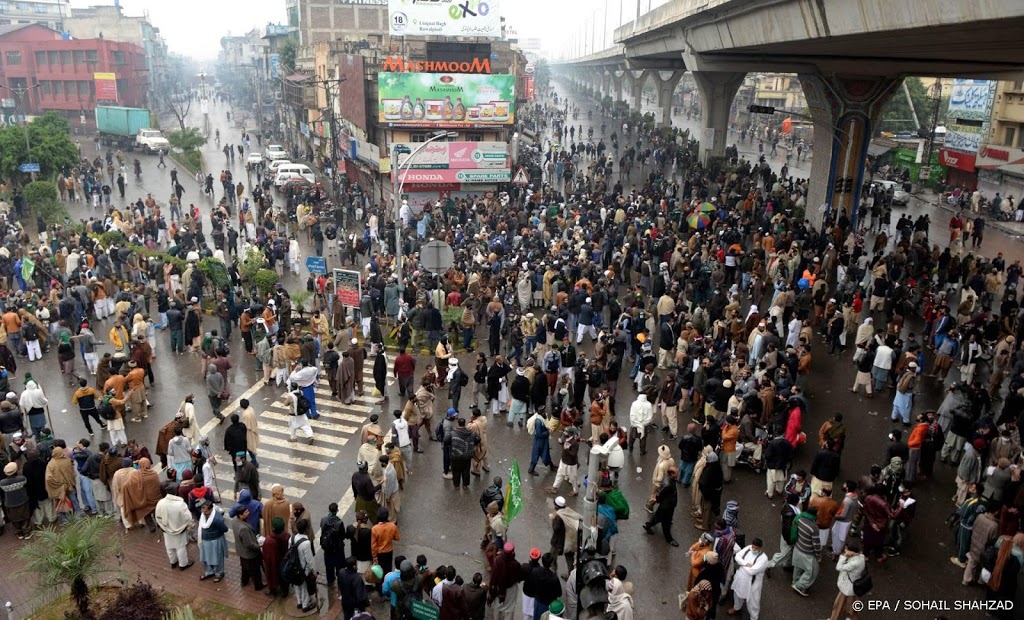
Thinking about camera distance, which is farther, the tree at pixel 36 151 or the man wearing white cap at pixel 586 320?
the tree at pixel 36 151

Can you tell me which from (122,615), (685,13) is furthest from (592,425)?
(685,13)

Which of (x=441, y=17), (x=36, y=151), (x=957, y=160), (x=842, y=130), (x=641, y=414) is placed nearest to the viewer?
(x=641, y=414)

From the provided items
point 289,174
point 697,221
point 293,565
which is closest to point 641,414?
point 293,565

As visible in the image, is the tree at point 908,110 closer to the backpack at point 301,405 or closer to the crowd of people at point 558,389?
the crowd of people at point 558,389

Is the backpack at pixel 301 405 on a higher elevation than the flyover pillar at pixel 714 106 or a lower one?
lower

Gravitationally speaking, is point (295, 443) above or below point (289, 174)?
below

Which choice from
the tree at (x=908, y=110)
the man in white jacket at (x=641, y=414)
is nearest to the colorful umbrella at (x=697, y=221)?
the man in white jacket at (x=641, y=414)

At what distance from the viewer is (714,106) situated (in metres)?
45.9

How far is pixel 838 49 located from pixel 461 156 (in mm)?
17412

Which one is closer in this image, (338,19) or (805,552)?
(805,552)

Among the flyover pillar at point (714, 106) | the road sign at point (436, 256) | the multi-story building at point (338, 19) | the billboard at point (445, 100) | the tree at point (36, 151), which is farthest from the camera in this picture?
the multi-story building at point (338, 19)

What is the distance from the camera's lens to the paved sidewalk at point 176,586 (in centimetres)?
1020

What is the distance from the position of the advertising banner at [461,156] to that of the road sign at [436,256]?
53.8 feet

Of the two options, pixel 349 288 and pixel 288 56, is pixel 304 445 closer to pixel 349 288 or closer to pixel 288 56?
pixel 349 288
